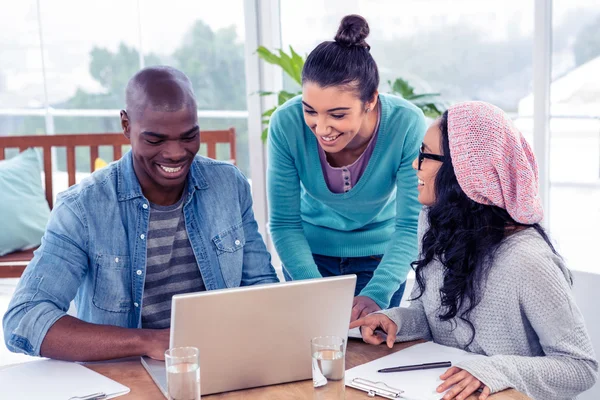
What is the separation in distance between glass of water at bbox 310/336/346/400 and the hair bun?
0.95 m

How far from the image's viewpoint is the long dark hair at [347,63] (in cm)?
178

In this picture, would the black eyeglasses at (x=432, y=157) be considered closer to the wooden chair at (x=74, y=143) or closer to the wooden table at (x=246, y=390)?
the wooden table at (x=246, y=390)

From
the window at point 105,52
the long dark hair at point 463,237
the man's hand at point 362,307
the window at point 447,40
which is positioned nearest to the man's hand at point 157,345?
the man's hand at point 362,307

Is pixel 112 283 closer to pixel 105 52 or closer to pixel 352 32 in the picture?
pixel 352 32

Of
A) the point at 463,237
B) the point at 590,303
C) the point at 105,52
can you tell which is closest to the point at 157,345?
the point at 463,237

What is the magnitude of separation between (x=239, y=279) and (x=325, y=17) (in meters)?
2.36

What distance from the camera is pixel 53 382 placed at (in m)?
1.29

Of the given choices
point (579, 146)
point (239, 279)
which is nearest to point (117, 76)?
point (579, 146)

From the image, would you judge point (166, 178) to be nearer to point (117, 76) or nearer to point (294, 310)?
point (294, 310)

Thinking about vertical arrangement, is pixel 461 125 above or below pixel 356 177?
above

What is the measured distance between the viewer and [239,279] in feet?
5.83

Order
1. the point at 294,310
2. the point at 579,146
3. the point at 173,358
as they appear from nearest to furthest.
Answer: the point at 173,358 < the point at 294,310 < the point at 579,146

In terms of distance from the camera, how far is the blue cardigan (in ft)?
6.38

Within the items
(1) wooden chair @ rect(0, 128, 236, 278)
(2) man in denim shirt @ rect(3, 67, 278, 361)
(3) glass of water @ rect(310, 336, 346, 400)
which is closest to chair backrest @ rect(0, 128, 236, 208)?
(1) wooden chair @ rect(0, 128, 236, 278)
